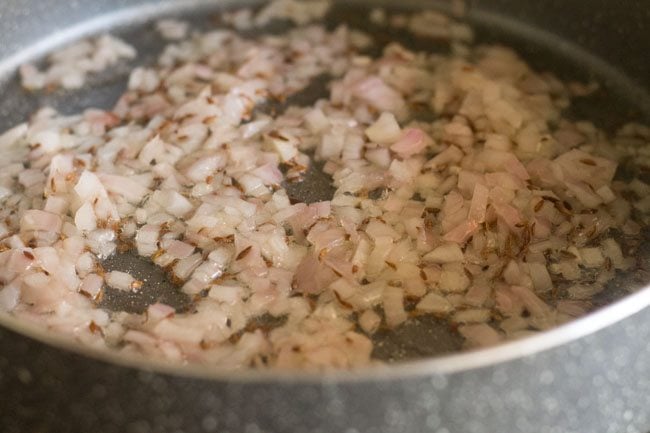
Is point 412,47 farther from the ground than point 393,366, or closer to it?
closer to it

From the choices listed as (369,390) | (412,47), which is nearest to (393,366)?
(369,390)

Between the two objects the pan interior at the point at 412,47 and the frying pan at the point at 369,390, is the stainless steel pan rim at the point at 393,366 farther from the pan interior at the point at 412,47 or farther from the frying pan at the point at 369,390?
the pan interior at the point at 412,47

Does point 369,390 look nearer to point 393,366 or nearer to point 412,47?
point 393,366

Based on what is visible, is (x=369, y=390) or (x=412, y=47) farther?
(x=412, y=47)

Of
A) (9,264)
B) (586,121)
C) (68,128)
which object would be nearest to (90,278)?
(9,264)

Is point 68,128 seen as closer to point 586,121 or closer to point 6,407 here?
point 6,407
